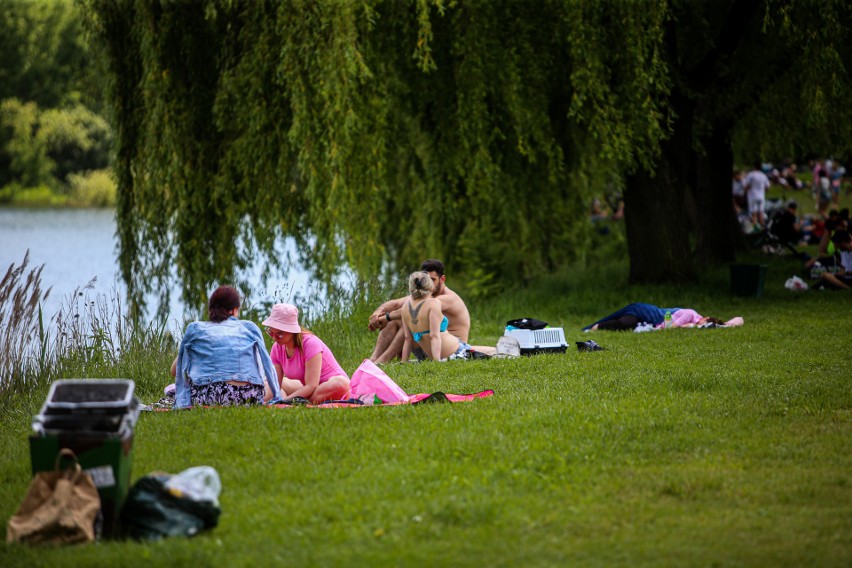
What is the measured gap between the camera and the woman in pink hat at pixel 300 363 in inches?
346

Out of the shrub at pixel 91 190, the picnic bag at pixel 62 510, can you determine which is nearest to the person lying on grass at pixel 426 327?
the picnic bag at pixel 62 510

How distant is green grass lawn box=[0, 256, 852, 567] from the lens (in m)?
5.02

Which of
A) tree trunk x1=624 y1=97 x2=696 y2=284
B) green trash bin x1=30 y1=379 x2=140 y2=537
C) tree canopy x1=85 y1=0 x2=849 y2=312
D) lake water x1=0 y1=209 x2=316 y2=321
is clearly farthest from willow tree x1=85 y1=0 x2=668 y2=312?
green trash bin x1=30 y1=379 x2=140 y2=537

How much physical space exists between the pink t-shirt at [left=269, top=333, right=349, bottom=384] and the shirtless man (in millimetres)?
2388

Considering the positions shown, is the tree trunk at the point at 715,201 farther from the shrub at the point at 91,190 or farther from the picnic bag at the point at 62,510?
the shrub at the point at 91,190

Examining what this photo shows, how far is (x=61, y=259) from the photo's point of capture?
25.4m

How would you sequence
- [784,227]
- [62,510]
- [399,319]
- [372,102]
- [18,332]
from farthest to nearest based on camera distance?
[784,227], [372,102], [399,319], [18,332], [62,510]

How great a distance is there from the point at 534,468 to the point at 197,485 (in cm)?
198

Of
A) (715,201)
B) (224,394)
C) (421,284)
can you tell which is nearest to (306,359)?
(224,394)

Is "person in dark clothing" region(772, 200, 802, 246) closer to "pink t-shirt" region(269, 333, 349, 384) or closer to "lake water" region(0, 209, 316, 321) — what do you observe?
"lake water" region(0, 209, 316, 321)

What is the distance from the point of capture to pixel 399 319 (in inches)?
460

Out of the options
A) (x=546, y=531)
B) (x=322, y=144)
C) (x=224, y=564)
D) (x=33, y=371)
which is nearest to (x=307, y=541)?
(x=224, y=564)

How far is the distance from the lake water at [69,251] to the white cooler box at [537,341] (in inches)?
180

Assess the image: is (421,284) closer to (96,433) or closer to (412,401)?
(412,401)
